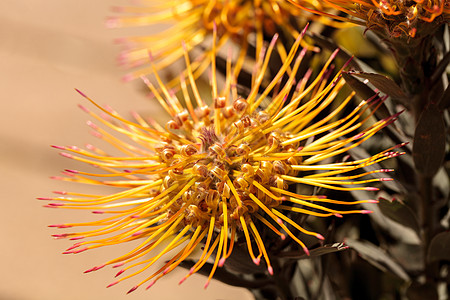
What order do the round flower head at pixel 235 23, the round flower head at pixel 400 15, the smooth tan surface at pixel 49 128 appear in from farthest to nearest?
the smooth tan surface at pixel 49 128 < the round flower head at pixel 235 23 < the round flower head at pixel 400 15

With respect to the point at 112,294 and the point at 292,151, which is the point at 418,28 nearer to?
the point at 292,151

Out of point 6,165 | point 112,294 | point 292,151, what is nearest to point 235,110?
point 292,151

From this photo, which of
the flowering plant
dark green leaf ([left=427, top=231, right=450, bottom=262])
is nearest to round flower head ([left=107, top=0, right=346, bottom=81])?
the flowering plant

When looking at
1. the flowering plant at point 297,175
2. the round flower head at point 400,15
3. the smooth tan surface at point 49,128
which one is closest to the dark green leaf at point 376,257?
the flowering plant at point 297,175

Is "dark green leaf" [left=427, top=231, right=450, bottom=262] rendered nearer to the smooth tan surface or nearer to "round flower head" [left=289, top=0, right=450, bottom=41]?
"round flower head" [left=289, top=0, right=450, bottom=41]

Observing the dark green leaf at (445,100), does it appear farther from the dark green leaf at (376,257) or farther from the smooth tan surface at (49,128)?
the smooth tan surface at (49,128)

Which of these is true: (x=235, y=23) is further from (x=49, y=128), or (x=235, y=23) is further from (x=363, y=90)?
(x=49, y=128)

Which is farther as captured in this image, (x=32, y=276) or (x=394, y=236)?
(x=32, y=276)
